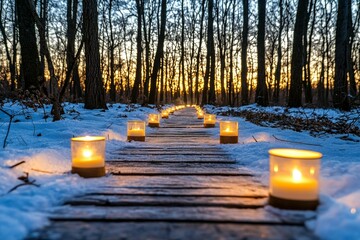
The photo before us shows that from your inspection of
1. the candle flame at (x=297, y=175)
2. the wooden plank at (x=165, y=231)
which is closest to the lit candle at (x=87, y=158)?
the wooden plank at (x=165, y=231)

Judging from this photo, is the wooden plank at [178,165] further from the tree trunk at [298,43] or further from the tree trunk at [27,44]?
the tree trunk at [298,43]

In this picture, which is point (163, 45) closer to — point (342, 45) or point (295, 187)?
point (342, 45)

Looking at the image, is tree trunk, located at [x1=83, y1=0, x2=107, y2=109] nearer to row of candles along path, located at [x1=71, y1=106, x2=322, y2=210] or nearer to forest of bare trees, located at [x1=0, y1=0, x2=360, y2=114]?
forest of bare trees, located at [x1=0, y1=0, x2=360, y2=114]

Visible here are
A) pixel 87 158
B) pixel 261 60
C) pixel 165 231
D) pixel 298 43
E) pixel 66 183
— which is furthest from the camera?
pixel 261 60

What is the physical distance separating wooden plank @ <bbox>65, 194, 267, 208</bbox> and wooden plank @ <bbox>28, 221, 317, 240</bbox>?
358 mm

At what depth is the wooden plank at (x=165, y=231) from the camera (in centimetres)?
173

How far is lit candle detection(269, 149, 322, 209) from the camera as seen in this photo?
2.22 meters

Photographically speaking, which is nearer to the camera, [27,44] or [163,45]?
[27,44]

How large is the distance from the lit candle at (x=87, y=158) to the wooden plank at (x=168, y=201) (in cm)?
61

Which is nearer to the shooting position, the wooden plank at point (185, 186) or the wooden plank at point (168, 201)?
the wooden plank at point (168, 201)

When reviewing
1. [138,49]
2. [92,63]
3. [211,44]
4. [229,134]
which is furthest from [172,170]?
[211,44]

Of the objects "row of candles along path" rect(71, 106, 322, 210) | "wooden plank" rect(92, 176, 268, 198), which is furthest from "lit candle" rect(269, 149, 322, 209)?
"wooden plank" rect(92, 176, 268, 198)

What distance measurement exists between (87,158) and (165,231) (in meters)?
1.54

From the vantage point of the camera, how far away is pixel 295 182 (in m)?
2.28
